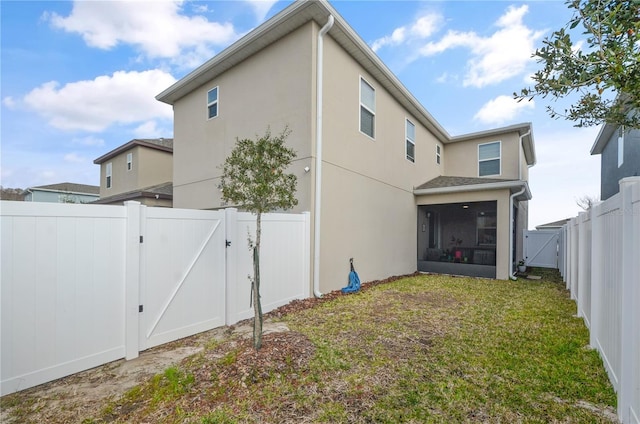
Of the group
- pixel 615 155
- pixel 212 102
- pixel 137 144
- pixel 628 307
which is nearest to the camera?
pixel 628 307

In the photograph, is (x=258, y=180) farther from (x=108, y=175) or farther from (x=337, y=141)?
(x=108, y=175)

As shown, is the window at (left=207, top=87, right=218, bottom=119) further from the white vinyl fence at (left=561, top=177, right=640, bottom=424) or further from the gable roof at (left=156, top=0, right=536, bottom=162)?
the white vinyl fence at (left=561, top=177, right=640, bottom=424)

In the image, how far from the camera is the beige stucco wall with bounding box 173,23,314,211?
21.0ft

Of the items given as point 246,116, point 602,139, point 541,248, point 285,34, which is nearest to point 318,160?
point 246,116

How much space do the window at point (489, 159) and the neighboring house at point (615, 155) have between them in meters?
3.47

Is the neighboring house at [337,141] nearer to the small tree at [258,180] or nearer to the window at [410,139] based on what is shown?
the window at [410,139]

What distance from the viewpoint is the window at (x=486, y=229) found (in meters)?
13.6

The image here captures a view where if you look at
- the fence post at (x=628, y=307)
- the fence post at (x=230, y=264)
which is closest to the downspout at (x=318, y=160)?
the fence post at (x=230, y=264)

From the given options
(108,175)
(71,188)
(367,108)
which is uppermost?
(367,108)

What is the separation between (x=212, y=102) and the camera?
28.3 ft

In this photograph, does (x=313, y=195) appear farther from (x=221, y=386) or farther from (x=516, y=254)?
(x=516, y=254)

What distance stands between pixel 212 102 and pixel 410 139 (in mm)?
6950

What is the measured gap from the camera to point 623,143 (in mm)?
10273

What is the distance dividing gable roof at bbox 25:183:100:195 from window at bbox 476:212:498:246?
1166 inches
